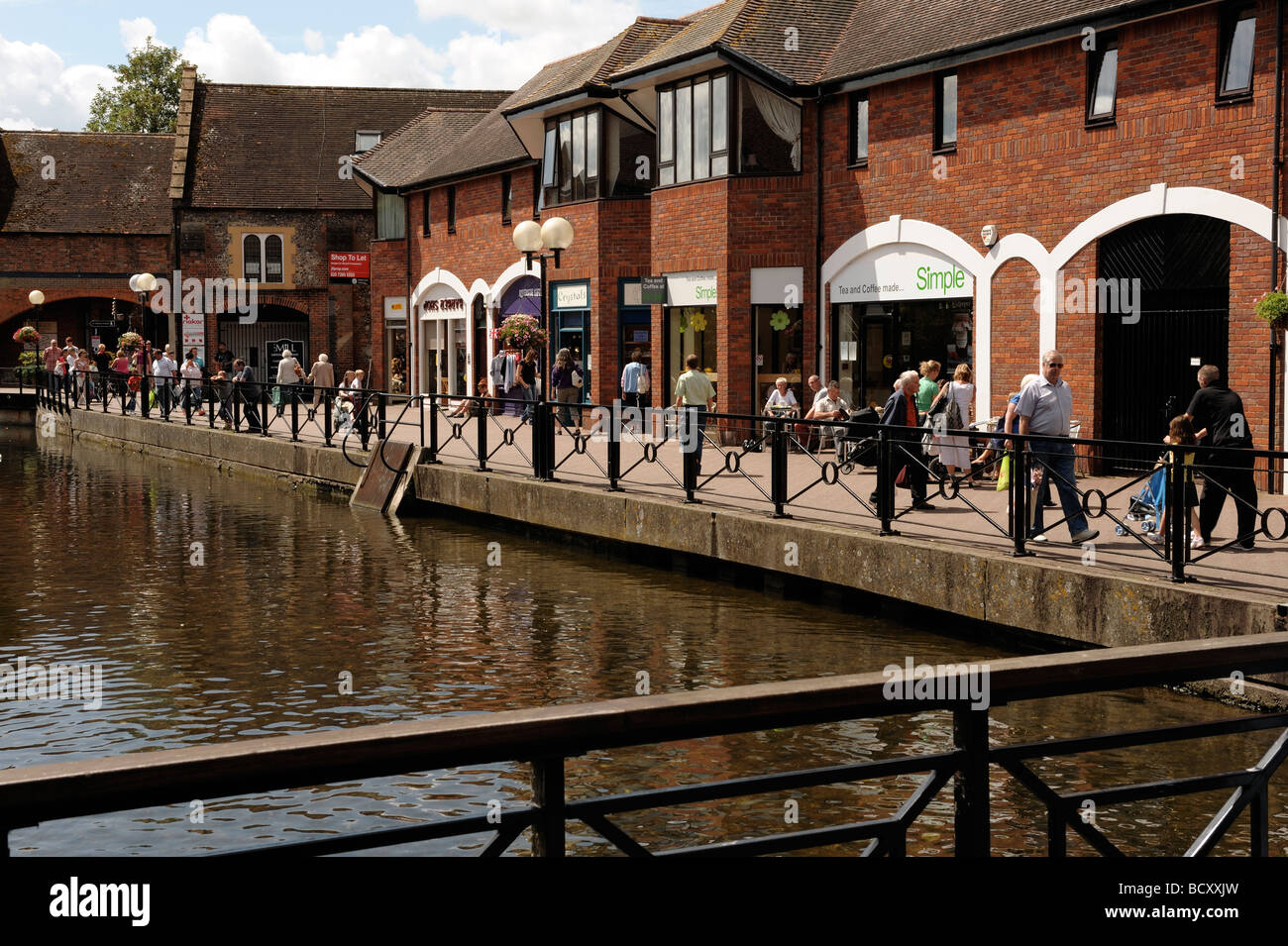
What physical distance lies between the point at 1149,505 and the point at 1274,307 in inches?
183

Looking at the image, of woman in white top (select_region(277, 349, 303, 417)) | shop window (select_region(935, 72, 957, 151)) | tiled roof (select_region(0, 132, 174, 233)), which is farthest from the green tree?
shop window (select_region(935, 72, 957, 151))

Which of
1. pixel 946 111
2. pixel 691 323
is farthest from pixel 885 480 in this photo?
pixel 691 323

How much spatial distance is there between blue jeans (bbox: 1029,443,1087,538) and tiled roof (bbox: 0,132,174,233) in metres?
49.2

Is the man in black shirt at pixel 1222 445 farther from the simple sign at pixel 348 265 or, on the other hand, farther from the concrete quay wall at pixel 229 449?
the simple sign at pixel 348 265

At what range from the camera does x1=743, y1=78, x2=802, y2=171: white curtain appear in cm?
2423

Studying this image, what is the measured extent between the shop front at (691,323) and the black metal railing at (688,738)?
21224 millimetres

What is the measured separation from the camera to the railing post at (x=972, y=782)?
387 cm

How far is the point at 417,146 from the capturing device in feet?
144

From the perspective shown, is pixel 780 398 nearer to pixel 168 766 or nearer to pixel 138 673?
pixel 138 673

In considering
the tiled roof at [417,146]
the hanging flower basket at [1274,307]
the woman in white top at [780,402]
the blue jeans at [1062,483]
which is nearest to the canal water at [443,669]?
the blue jeans at [1062,483]

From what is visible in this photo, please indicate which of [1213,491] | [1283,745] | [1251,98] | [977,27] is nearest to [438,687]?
[1213,491]

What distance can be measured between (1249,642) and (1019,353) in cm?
1651
